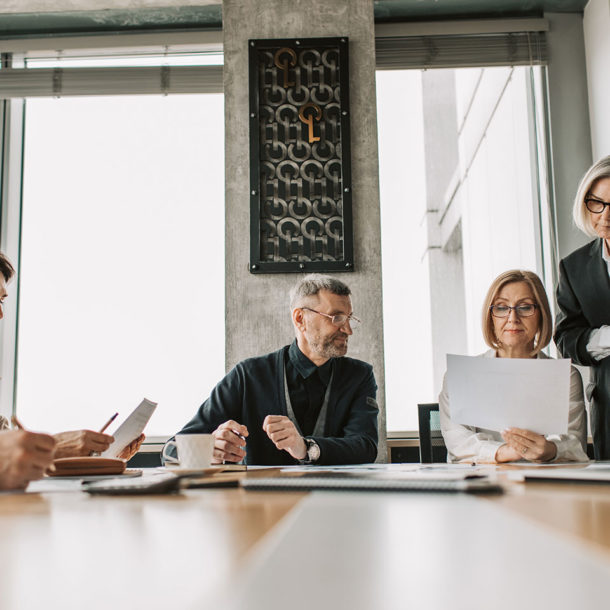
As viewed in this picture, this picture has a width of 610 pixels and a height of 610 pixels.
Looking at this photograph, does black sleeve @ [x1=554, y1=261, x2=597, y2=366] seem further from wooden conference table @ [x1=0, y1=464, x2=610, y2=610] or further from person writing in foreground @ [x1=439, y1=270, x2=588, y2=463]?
wooden conference table @ [x1=0, y1=464, x2=610, y2=610]

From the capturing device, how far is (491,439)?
7.45ft

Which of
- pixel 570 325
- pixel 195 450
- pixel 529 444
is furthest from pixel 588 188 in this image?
pixel 195 450

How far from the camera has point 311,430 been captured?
241 centimetres

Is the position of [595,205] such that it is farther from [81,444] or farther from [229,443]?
[81,444]

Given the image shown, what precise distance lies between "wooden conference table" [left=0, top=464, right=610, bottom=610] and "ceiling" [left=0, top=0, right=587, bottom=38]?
143 inches

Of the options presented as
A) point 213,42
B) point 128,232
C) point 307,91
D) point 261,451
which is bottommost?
point 261,451

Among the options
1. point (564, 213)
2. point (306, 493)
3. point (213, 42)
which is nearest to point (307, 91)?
point (213, 42)

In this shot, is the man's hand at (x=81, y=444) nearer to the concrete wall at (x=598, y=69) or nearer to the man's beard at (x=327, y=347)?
the man's beard at (x=327, y=347)

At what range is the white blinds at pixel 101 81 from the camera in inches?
157

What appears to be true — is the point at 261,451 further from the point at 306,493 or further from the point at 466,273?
the point at 466,273

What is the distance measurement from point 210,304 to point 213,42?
1467 mm

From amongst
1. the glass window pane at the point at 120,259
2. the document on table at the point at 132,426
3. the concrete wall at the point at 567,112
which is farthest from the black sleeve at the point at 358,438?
the concrete wall at the point at 567,112

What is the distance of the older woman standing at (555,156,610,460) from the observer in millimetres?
2342

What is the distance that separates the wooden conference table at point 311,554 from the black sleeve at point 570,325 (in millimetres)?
1816
